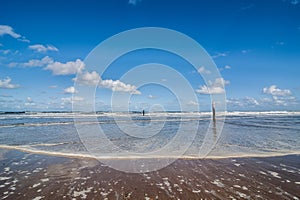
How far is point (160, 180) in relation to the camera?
602cm

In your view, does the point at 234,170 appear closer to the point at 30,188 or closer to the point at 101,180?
the point at 101,180

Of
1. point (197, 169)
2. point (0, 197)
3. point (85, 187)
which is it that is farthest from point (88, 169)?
point (197, 169)

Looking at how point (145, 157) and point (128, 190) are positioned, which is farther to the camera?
point (145, 157)

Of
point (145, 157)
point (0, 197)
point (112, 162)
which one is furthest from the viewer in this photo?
point (145, 157)

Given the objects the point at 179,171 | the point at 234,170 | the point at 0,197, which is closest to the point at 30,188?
the point at 0,197

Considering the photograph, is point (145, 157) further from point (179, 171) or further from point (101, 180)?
point (101, 180)

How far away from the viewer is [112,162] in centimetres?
823

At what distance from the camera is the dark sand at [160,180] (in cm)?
499

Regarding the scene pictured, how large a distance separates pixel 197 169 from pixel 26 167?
5.84m

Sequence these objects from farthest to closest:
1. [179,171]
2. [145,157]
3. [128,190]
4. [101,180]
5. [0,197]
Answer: [145,157] < [179,171] < [101,180] < [128,190] < [0,197]

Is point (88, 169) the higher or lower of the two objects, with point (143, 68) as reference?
lower

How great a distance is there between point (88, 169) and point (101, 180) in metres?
1.37

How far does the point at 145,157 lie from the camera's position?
9.04 meters

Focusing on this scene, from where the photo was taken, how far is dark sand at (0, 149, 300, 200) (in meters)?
4.99
